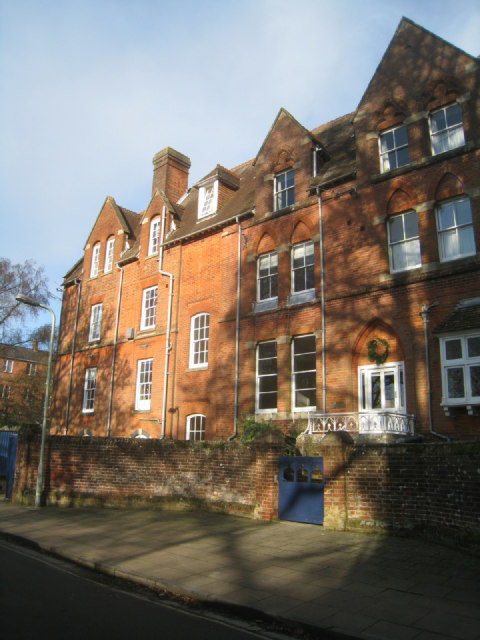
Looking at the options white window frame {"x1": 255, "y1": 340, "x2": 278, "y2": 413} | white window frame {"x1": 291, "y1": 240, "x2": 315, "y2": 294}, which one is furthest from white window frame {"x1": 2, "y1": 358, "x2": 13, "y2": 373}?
white window frame {"x1": 291, "y1": 240, "x2": 315, "y2": 294}

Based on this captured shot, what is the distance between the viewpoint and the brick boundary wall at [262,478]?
8688 mm

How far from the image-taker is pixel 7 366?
6894 centimetres

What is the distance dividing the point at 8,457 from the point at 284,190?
46.6 ft

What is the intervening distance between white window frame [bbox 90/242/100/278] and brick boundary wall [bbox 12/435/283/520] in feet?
47.1

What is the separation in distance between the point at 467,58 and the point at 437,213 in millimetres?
4741

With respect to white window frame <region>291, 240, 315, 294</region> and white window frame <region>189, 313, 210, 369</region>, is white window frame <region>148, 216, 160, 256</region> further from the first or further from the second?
white window frame <region>291, 240, 315, 294</region>

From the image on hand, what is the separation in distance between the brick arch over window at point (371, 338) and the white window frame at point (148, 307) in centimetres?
1140

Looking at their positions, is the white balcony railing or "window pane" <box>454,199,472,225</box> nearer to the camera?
the white balcony railing

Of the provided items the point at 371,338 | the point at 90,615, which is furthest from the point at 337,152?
the point at 90,615

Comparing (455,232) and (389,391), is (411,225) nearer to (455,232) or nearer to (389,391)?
(455,232)

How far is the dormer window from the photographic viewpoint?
23736 mm

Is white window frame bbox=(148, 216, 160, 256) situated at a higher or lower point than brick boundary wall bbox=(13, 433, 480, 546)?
higher

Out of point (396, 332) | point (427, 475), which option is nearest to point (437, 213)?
point (396, 332)

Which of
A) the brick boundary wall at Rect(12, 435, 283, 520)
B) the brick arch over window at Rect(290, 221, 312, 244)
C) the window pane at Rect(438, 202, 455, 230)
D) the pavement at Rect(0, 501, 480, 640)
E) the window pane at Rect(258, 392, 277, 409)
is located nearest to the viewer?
the pavement at Rect(0, 501, 480, 640)
